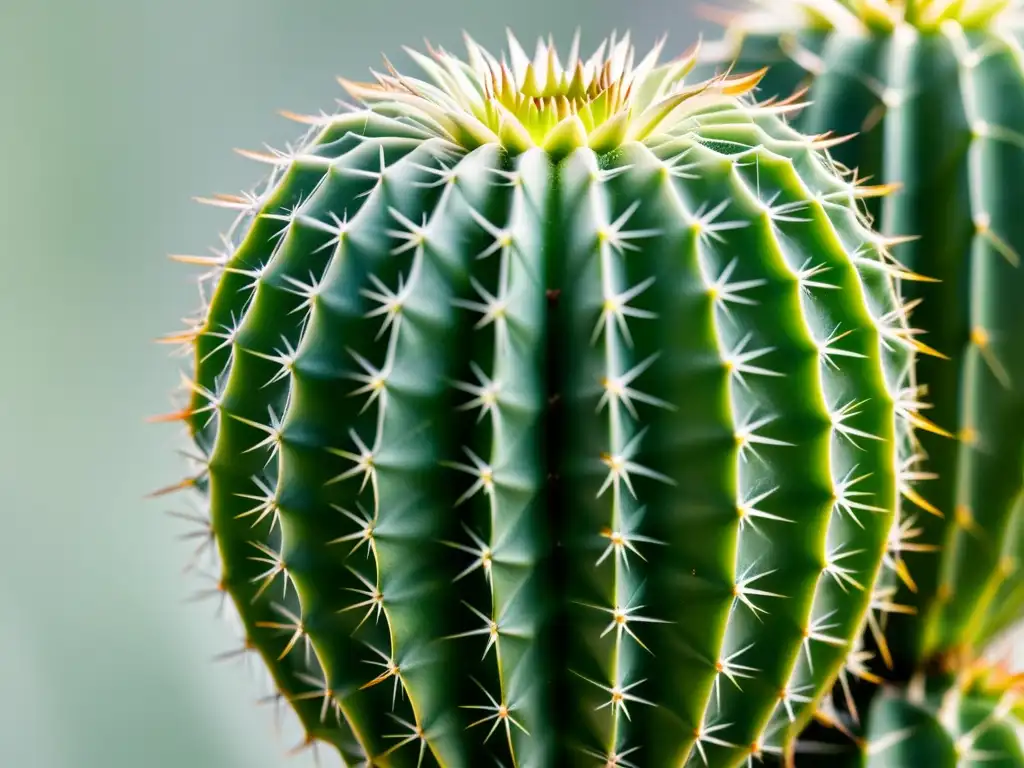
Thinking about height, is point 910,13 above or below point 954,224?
above

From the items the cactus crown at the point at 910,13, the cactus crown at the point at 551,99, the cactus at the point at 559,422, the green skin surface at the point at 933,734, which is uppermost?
the cactus crown at the point at 910,13

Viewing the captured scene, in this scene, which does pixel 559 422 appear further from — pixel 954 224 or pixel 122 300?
pixel 122 300

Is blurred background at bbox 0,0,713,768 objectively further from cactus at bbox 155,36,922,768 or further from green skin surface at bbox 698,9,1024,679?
cactus at bbox 155,36,922,768

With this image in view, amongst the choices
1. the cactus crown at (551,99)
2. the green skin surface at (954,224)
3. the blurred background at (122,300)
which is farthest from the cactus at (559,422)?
the blurred background at (122,300)

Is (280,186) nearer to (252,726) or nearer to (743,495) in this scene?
(743,495)

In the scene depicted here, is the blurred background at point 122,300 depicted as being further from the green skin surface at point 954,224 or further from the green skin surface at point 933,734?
the green skin surface at point 933,734

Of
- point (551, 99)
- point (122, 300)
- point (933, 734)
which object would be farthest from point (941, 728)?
point (122, 300)

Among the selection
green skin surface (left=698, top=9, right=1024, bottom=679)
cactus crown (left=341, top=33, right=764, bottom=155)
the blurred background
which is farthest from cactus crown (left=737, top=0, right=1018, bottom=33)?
the blurred background
